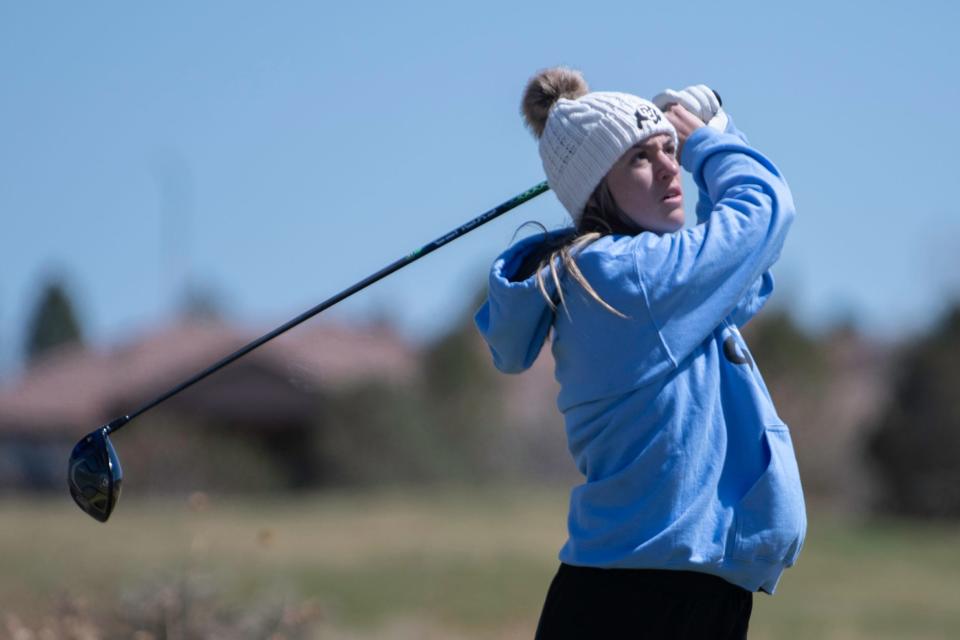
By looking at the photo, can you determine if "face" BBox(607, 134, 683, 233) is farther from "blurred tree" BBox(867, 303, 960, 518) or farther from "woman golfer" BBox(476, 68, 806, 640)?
"blurred tree" BBox(867, 303, 960, 518)

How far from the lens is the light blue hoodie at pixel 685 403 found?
2.66m

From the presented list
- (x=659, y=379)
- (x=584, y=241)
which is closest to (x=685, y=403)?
(x=659, y=379)

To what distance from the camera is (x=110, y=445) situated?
3262 millimetres

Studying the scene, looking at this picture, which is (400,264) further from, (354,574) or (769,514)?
(354,574)

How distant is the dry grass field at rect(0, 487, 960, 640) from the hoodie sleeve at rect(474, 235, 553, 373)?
221 cm

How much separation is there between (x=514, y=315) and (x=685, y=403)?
382 millimetres

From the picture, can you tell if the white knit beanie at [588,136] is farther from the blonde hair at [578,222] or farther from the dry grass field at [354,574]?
the dry grass field at [354,574]

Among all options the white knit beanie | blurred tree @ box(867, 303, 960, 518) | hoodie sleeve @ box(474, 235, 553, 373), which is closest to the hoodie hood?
hoodie sleeve @ box(474, 235, 553, 373)

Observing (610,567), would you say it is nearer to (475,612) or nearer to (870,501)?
(475,612)

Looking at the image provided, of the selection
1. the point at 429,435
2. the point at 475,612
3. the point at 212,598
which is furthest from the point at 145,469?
the point at 212,598

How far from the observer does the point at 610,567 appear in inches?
108

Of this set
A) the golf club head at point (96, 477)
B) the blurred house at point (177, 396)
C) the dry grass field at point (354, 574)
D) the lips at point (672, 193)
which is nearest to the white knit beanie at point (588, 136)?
the lips at point (672, 193)

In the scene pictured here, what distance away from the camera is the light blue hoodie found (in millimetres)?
2664

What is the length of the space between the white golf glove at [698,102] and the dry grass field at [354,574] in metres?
2.50
